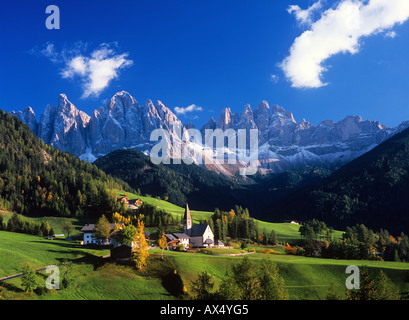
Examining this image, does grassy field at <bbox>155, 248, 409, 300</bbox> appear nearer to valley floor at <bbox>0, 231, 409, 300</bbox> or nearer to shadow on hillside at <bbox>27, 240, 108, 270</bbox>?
valley floor at <bbox>0, 231, 409, 300</bbox>

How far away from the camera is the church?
109m

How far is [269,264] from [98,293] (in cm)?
3095

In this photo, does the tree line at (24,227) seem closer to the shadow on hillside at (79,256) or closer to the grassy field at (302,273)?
the shadow on hillside at (79,256)

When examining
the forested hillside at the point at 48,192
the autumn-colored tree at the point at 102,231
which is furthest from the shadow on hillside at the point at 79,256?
the forested hillside at the point at 48,192

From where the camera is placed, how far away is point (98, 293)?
55.9 m

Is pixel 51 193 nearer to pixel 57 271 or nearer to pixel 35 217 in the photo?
pixel 35 217

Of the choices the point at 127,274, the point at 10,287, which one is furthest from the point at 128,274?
the point at 10,287

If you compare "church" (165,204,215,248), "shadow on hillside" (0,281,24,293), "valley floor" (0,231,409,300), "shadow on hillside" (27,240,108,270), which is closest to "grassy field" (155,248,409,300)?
"valley floor" (0,231,409,300)

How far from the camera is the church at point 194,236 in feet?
357

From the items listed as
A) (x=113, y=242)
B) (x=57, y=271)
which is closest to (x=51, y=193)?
(x=113, y=242)

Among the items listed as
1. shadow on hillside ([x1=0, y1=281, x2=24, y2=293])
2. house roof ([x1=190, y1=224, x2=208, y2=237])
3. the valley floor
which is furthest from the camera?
house roof ([x1=190, y1=224, x2=208, y2=237])

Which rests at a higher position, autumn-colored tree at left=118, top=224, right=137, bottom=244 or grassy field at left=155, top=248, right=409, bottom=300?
autumn-colored tree at left=118, top=224, right=137, bottom=244

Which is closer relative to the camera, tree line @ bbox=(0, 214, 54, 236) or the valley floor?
the valley floor

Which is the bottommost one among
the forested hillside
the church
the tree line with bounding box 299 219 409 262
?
the tree line with bounding box 299 219 409 262
